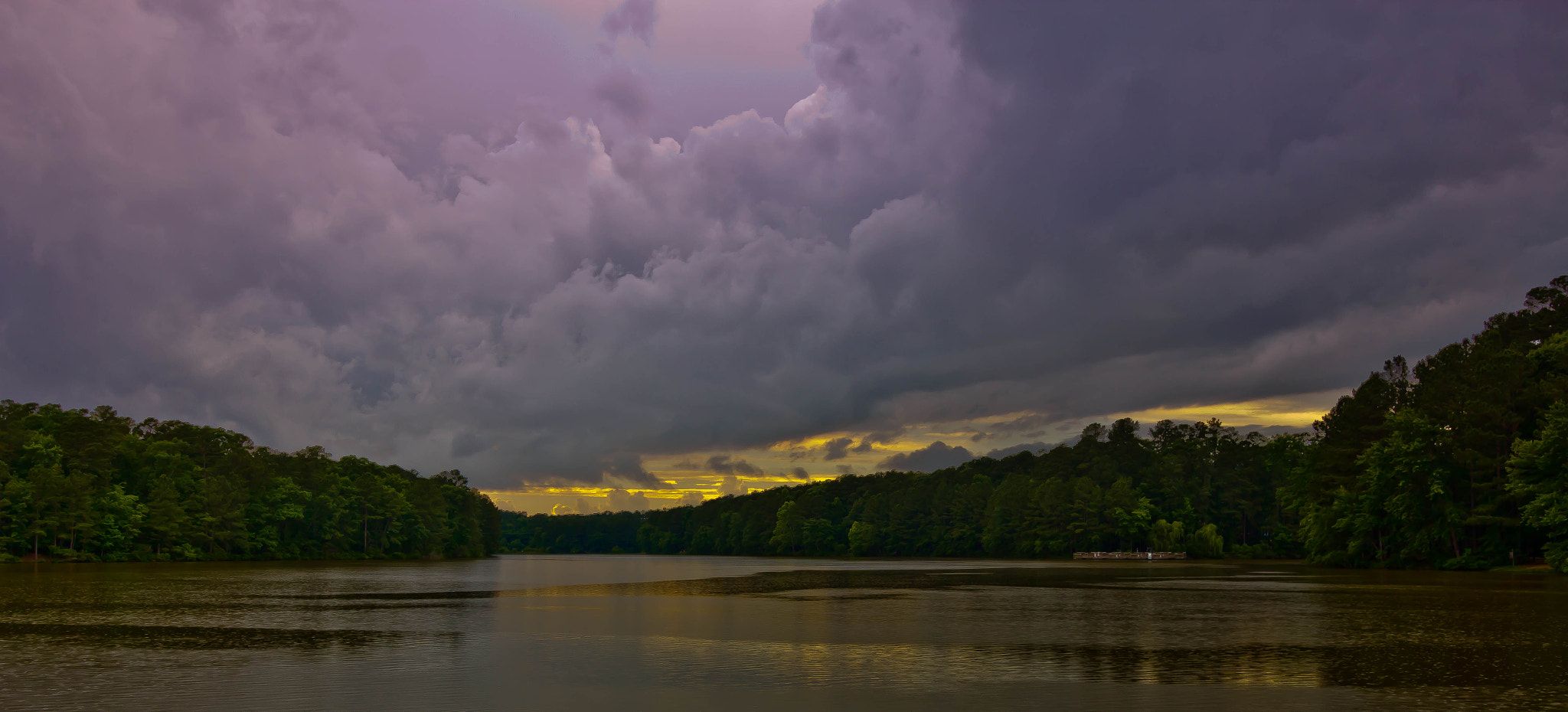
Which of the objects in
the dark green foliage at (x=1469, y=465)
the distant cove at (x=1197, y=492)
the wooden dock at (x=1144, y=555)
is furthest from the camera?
the wooden dock at (x=1144, y=555)

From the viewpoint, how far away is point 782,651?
2850 cm

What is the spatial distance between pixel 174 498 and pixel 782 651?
124931 mm

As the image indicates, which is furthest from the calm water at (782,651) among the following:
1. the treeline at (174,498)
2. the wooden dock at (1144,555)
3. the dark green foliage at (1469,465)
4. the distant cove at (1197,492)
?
the wooden dock at (1144,555)

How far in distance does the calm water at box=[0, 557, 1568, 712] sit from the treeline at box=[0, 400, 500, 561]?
6748 cm

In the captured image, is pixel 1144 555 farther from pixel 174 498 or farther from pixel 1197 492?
pixel 174 498

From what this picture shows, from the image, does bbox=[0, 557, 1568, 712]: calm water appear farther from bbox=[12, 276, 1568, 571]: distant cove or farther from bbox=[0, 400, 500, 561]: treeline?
bbox=[0, 400, 500, 561]: treeline

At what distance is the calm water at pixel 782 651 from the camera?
20.4 metres

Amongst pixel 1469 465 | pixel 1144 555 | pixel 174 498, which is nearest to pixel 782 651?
pixel 1469 465

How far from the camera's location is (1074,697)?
20297mm

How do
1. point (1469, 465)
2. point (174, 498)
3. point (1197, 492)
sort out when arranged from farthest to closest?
1. point (1197, 492)
2. point (174, 498)
3. point (1469, 465)

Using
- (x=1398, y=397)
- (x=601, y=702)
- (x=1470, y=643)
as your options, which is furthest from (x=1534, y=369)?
(x=601, y=702)

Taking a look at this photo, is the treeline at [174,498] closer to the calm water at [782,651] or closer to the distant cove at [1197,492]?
the distant cove at [1197,492]

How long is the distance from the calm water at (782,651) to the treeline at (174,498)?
67.5 metres

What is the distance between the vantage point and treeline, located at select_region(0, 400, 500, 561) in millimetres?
110763
